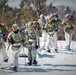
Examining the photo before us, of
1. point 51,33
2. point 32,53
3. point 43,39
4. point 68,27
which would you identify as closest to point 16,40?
point 32,53

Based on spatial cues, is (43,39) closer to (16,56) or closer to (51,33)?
(51,33)

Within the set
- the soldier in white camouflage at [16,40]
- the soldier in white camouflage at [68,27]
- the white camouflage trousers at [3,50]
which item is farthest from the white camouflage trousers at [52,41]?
the white camouflage trousers at [3,50]

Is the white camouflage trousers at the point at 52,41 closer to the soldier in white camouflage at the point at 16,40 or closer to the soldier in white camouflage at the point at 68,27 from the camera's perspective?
the soldier in white camouflage at the point at 68,27

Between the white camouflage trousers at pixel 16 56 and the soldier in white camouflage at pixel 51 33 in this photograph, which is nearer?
the white camouflage trousers at pixel 16 56

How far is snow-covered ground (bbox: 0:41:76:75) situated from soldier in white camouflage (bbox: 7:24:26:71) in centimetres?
10

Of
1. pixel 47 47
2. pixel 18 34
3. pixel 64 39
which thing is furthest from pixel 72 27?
pixel 18 34

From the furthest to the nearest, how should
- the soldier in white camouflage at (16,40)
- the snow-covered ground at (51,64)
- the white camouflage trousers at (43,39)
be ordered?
the white camouflage trousers at (43,39) → the snow-covered ground at (51,64) → the soldier in white camouflage at (16,40)

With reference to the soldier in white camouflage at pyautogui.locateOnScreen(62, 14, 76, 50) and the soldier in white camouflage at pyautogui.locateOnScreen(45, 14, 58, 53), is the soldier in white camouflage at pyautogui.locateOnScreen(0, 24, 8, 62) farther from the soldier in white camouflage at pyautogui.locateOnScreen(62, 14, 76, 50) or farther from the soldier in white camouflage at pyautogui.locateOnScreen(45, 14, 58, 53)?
the soldier in white camouflage at pyautogui.locateOnScreen(62, 14, 76, 50)

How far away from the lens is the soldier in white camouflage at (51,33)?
4465mm

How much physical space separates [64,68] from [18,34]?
0.85m

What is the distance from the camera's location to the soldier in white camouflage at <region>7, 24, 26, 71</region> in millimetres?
4172

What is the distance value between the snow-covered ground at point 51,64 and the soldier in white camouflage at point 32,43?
0.20 ft

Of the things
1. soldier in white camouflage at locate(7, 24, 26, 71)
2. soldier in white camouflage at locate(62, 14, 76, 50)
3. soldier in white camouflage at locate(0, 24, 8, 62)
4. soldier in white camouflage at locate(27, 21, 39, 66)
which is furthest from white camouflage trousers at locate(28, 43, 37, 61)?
soldier in white camouflage at locate(62, 14, 76, 50)

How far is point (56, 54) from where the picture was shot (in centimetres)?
444
